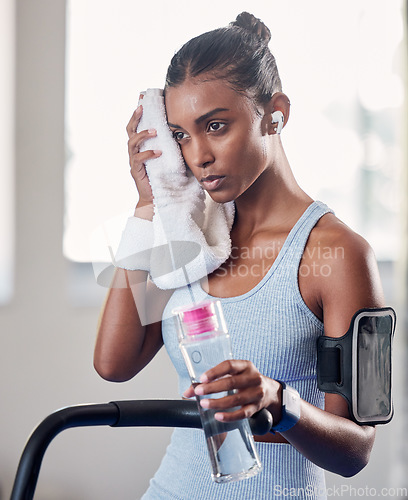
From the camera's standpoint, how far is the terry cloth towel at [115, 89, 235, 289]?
71 centimetres

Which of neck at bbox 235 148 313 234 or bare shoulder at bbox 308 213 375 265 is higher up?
neck at bbox 235 148 313 234

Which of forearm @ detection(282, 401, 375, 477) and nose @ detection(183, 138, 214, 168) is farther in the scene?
nose @ detection(183, 138, 214, 168)

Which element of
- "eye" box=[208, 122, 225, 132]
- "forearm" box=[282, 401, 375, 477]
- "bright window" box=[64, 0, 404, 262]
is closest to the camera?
"forearm" box=[282, 401, 375, 477]

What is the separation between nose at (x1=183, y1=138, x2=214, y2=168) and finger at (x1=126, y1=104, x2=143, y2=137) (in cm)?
8

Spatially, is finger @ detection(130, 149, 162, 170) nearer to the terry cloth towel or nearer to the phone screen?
the terry cloth towel

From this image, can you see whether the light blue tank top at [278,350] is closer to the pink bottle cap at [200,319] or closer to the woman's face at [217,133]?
the woman's face at [217,133]

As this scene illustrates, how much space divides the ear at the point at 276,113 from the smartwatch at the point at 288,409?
0.32m

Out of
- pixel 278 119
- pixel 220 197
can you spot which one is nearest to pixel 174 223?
pixel 220 197

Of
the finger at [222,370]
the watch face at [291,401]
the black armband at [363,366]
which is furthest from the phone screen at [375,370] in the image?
the finger at [222,370]

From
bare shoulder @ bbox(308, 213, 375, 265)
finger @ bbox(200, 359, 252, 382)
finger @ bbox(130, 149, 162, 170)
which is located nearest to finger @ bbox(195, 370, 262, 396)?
finger @ bbox(200, 359, 252, 382)

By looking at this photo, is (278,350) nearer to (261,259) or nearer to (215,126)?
(261,259)

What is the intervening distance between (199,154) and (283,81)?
164 mm

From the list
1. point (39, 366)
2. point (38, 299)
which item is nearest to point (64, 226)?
point (38, 299)

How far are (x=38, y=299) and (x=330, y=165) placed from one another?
0.49 metres
